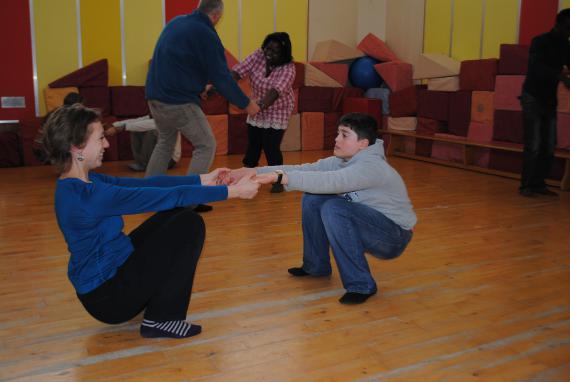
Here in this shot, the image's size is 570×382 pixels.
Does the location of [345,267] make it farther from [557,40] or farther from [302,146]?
[302,146]

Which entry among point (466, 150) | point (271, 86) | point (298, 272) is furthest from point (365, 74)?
point (298, 272)

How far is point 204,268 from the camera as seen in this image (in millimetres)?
3049

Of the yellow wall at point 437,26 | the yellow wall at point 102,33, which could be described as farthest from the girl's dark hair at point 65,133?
the yellow wall at point 437,26

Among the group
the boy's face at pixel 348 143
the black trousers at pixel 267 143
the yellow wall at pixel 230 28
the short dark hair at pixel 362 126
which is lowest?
the black trousers at pixel 267 143

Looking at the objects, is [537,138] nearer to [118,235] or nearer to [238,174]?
[238,174]

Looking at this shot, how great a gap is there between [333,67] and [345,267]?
6072 mm

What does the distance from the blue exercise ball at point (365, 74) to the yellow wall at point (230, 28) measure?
175 centimetres

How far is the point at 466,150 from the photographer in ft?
21.7

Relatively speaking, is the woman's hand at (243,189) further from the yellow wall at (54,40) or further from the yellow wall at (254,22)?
Answer: the yellow wall at (254,22)

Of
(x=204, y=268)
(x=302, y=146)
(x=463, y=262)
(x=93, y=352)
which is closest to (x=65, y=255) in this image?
(x=204, y=268)

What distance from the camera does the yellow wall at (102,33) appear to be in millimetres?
7070

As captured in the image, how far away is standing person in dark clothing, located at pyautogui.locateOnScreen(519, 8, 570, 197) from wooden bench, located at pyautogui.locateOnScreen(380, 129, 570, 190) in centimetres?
33

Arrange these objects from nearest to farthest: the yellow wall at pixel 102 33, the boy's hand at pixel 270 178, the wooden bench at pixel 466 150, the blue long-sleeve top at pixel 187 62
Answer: the boy's hand at pixel 270 178
the blue long-sleeve top at pixel 187 62
the wooden bench at pixel 466 150
the yellow wall at pixel 102 33

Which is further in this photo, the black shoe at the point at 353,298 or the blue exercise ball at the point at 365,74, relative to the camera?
the blue exercise ball at the point at 365,74
